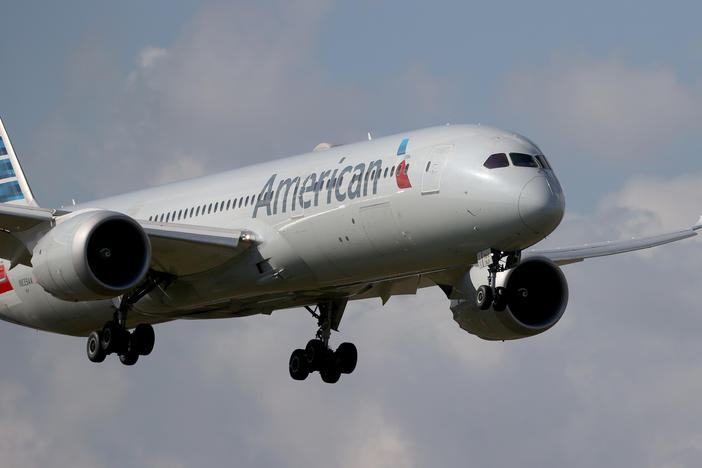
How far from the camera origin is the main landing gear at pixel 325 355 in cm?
4775

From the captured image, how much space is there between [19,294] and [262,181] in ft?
Result: 34.3

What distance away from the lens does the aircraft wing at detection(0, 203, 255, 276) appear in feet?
136

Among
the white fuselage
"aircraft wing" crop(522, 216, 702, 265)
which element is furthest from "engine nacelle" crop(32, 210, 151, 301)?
"aircraft wing" crop(522, 216, 702, 265)

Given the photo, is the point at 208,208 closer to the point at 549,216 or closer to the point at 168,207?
the point at 168,207

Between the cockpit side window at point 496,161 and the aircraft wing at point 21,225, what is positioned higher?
the cockpit side window at point 496,161

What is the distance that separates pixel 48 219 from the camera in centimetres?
4134

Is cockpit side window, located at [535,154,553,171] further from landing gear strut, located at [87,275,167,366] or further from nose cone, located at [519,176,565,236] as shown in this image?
landing gear strut, located at [87,275,167,366]

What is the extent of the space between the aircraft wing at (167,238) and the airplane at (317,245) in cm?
5

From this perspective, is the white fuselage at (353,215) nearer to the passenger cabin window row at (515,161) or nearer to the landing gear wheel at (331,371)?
the passenger cabin window row at (515,161)

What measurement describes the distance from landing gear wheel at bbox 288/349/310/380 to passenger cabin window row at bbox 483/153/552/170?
42.6ft

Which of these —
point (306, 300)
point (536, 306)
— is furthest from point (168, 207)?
point (536, 306)

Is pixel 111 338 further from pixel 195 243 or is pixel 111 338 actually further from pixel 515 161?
pixel 515 161

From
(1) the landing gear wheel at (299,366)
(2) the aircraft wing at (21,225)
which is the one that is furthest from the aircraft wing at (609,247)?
(2) the aircraft wing at (21,225)

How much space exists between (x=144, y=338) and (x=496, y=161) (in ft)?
46.2
